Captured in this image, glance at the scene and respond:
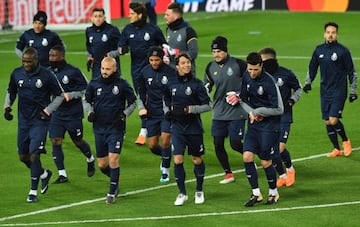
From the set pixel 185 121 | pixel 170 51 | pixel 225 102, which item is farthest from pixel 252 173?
pixel 170 51

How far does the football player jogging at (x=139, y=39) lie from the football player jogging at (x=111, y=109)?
4.42m

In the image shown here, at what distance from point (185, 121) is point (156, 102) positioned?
2068mm

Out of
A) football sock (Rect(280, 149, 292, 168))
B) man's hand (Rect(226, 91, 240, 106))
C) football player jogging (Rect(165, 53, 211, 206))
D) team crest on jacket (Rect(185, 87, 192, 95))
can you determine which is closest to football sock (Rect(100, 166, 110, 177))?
football player jogging (Rect(165, 53, 211, 206))

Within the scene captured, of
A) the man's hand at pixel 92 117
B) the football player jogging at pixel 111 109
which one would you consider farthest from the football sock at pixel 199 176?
the man's hand at pixel 92 117

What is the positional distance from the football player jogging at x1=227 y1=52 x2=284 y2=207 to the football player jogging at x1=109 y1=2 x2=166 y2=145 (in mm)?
5147

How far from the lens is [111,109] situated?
18.1m

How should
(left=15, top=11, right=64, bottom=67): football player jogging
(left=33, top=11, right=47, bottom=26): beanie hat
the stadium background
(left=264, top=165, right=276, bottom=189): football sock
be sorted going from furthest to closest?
the stadium background, (left=15, top=11, right=64, bottom=67): football player jogging, (left=33, top=11, right=47, bottom=26): beanie hat, (left=264, top=165, right=276, bottom=189): football sock

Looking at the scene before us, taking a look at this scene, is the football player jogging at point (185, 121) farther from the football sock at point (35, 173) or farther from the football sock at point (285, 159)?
the football sock at point (35, 173)

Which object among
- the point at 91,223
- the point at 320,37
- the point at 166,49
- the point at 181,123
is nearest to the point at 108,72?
the point at 181,123

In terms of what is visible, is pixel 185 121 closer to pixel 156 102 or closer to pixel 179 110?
pixel 179 110

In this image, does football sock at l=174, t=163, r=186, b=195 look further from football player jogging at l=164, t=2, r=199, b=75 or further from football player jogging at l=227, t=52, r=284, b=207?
football player jogging at l=164, t=2, r=199, b=75

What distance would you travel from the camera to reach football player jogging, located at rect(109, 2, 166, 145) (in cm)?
2261

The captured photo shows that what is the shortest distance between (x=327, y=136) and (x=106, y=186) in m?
5.93

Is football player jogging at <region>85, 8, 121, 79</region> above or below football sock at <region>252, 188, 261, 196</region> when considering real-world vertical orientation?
above
